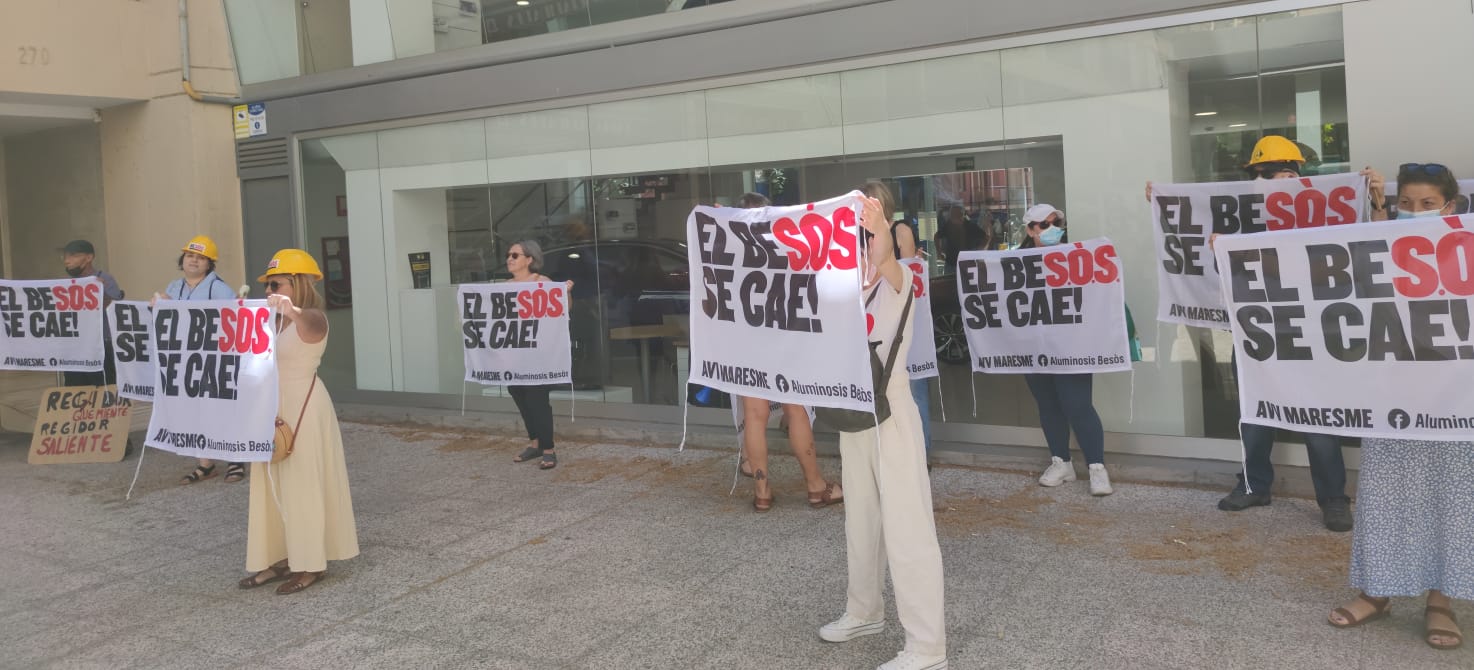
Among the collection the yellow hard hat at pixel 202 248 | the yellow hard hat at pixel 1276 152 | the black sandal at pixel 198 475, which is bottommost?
the black sandal at pixel 198 475

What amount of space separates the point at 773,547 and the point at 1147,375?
3.17m

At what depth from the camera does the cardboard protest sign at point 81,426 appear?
10.4 metres

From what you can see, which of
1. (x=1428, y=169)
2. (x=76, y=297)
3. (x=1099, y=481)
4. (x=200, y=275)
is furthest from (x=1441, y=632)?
(x=76, y=297)

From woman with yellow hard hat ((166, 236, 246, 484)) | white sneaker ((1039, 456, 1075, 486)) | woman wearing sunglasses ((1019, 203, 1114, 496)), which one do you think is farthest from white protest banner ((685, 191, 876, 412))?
woman with yellow hard hat ((166, 236, 246, 484))

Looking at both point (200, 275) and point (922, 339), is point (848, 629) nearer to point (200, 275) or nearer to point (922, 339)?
point (922, 339)

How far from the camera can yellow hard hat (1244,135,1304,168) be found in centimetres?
669

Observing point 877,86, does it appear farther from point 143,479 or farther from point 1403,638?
point 143,479

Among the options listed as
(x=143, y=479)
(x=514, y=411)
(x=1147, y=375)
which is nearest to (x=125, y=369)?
(x=143, y=479)

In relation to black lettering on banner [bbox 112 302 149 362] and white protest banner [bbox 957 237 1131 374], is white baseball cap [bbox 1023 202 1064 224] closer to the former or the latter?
white protest banner [bbox 957 237 1131 374]

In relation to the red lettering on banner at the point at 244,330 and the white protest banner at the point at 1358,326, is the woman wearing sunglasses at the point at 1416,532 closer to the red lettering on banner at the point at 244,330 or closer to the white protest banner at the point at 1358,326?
the white protest banner at the point at 1358,326

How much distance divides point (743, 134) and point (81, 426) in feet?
22.0

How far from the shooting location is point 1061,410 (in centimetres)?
764

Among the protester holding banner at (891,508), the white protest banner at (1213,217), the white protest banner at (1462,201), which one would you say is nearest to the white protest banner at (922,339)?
the white protest banner at (1213,217)

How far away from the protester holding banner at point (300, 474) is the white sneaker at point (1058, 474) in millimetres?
4401
